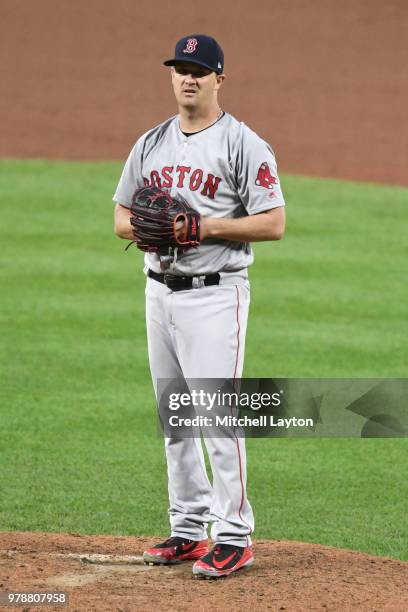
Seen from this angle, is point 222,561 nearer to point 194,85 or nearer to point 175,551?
point 175,551

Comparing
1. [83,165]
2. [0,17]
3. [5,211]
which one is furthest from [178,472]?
[0,17]

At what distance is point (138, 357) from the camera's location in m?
8.88

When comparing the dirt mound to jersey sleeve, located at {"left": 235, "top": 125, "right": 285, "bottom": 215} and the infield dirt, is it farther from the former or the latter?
the infield dirt

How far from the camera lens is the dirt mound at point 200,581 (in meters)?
4.04

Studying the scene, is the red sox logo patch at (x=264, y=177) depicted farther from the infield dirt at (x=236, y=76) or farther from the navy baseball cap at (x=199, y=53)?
the infield dirt at (x=236, y=76)

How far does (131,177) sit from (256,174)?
0.55m

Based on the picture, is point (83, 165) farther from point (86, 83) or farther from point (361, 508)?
point (361, 508)

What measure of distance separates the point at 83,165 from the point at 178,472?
1321 cm

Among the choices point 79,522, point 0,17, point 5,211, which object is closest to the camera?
point 79,522

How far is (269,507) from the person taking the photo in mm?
6043

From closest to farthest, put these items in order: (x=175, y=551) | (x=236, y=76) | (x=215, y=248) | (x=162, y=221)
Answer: (x=162, y=221) < (x=215, y=248) < (x=175, y=551) < (x=236, y=76)

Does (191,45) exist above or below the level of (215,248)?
above

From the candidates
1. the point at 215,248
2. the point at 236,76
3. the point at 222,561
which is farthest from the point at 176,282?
the point at 236,76

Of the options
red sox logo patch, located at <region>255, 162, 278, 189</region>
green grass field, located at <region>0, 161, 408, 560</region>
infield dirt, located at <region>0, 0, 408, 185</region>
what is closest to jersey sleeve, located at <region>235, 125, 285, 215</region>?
red sox logo patch, located at <region>255, 162, 278, 189</region>
